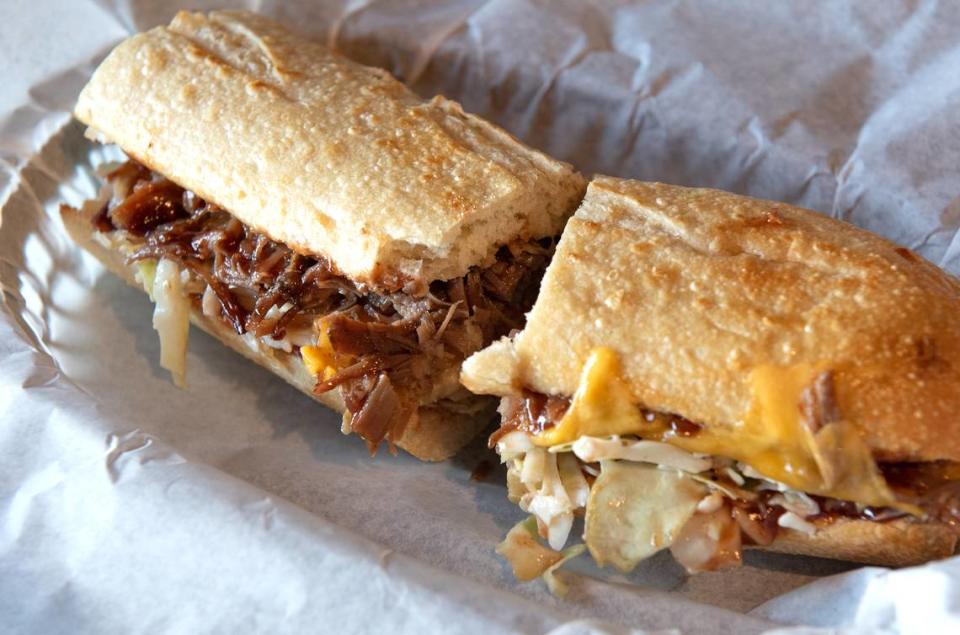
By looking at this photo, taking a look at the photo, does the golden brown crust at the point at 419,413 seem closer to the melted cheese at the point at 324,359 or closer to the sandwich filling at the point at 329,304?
the sandwich filling at the point at 329,304

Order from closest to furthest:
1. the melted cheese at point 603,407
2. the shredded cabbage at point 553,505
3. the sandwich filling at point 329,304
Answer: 1. the melted cheese at point 603,407
2. the shredded cabbage at point 553,505
3. the sandwich filling at point 329,304

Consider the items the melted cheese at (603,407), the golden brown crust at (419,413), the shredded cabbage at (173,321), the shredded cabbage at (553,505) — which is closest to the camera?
the melted cheese at (603,407)

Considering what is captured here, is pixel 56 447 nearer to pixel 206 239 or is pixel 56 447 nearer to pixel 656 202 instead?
pixel 206 239

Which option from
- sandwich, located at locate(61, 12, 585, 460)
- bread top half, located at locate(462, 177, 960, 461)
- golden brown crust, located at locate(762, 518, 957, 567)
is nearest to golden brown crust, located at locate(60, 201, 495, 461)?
sandwich, located at locate(61, 12, 585, 460)

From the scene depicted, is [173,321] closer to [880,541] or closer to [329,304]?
[329,304]

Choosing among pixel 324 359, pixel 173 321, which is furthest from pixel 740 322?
pixel 173 321

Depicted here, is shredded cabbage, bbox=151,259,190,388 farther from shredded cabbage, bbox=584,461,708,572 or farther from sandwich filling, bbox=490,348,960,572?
shredded cabbage, bbox=584,461,708,572

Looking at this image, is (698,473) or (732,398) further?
(698,473)

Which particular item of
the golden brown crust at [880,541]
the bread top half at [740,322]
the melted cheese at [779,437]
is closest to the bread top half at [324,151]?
the bread top half at [740,322]
